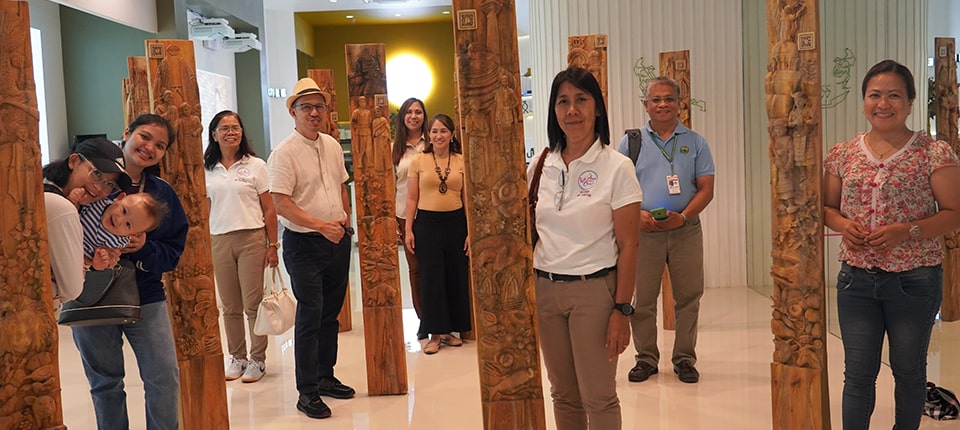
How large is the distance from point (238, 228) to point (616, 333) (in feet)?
10.1

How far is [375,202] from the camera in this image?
475 cm

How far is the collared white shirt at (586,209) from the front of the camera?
9.30ft

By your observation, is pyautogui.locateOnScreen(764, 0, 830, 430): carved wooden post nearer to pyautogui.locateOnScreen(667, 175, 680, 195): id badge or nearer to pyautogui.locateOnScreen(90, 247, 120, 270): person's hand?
pyautogui.locateOnScreen(667, 175, 680, 195): id badge

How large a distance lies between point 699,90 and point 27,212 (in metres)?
6.50

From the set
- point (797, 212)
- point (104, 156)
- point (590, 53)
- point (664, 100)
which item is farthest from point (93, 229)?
point (590, 53)

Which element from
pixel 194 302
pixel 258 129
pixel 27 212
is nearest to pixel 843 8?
pixel 194 302

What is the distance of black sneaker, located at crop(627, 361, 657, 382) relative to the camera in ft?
16.2

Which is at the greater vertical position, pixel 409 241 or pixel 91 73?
pixel 91 73

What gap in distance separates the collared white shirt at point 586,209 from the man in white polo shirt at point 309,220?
1734 mm

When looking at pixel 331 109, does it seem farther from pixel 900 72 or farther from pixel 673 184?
pixel 900 72

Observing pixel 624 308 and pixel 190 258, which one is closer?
pixel 624 308

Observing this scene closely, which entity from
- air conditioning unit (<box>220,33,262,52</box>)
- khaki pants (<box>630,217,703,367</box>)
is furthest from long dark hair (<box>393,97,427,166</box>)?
air conditioning unit (<box>220,33,262,52</box>)

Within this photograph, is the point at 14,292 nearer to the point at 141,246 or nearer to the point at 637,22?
the point at 141,246

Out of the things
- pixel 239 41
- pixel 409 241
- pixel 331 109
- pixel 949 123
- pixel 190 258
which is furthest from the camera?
pixel 239 41
